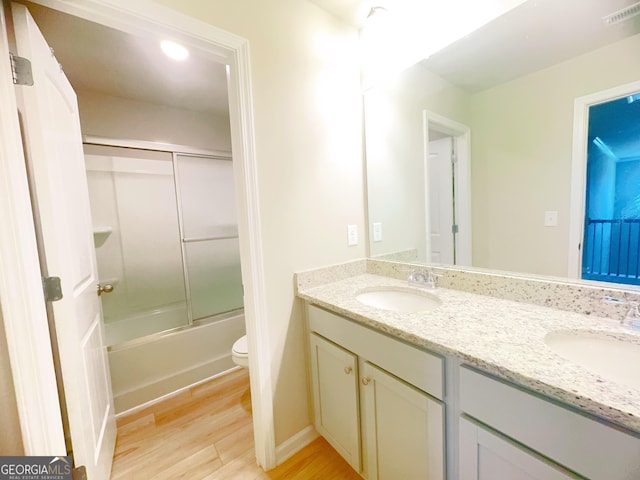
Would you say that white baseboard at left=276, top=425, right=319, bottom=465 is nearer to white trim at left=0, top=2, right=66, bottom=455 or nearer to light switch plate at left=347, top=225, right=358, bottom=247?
white trim at left=0, top=2, right=66, bottom=455

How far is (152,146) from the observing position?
224 cm

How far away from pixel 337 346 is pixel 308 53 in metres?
1.49

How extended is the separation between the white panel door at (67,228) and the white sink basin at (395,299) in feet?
3.94

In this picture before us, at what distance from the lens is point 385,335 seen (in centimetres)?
97

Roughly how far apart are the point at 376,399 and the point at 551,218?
1.01 meters

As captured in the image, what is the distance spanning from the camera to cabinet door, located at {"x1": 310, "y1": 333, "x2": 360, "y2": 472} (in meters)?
1.16

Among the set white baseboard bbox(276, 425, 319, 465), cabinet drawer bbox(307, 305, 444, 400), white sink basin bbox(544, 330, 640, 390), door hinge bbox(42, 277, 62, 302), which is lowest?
white baseboard bbox(276, 425, 319, 465)

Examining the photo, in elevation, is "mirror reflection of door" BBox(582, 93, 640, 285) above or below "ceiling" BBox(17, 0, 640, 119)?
below

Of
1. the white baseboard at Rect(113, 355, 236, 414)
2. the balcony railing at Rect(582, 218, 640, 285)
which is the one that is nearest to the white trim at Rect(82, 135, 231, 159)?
the white baseboard at Rect(113, 355, 236, 414)

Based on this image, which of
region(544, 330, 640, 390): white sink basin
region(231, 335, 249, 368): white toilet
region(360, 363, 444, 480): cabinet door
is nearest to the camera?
region(544, 330, 640, 390): white sink basin

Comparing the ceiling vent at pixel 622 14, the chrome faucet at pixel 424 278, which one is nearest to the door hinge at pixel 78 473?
the chrome faucet at pixel 424 278

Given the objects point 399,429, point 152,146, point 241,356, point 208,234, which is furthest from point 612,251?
point 152,146

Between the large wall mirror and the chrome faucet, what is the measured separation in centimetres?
12

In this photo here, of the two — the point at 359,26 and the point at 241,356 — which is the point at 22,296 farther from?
the point at 359,26
